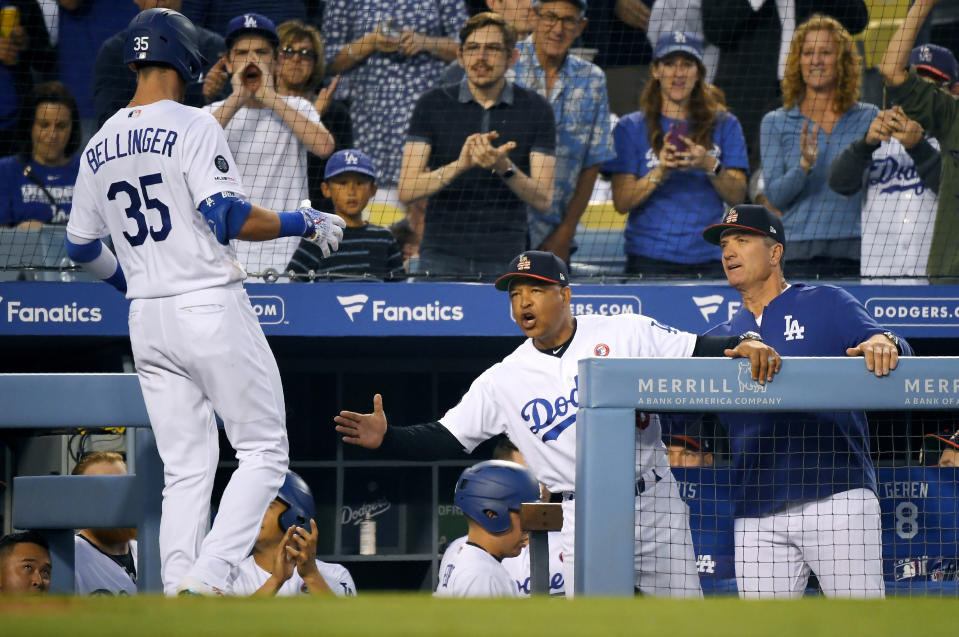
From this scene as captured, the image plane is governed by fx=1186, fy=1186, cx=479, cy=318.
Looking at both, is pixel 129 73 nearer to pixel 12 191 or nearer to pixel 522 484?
pixel 12 191

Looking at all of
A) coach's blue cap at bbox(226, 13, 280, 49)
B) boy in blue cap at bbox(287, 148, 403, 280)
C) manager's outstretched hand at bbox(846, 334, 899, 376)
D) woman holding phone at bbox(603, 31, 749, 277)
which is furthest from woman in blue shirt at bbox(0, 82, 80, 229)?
manager's outstretched hand at bbox(846, 334, 899, 376)

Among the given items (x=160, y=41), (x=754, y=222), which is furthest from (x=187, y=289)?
(x=754, y=222)

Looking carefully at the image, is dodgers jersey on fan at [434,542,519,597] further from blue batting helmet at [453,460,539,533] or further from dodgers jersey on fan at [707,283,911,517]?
dodgers jersey on fan at [707,283,911,517]

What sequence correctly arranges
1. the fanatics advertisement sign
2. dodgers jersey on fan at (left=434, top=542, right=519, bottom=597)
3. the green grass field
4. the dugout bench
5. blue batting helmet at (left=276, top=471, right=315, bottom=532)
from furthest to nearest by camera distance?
1. the fanatics advertisement sign
2. dodgers jersey on fan at (left=434, top=542, right=519, bottom=597)
3. blue batting helmet at (left=276, top=471, right=315, bottom=532)
4. the dugout bench
5. the green grass field

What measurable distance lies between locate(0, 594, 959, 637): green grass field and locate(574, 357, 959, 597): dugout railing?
1.52 m

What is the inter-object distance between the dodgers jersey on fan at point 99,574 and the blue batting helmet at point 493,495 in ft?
4.33

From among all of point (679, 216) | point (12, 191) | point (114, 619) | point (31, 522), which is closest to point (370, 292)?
point (679, 216)

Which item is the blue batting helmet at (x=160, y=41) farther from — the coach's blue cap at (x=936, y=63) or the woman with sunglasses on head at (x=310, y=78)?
the coach's blue cap at (x=936, y=63)

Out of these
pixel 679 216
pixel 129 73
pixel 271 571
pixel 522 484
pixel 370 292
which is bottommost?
pixel 271 571

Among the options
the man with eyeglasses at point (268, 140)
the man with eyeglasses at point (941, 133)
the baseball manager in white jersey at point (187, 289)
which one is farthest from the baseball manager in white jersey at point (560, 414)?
the man with eyeglasses at point (941, 133)

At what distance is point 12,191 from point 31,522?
151 inches

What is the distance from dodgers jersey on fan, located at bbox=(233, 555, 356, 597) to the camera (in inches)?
162

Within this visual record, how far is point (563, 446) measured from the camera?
13.8 ft

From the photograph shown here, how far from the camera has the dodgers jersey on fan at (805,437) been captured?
3891mm
